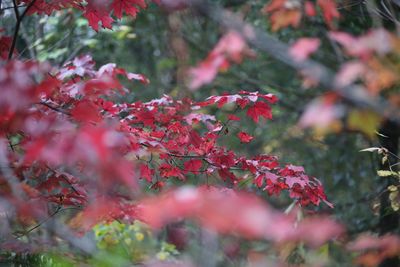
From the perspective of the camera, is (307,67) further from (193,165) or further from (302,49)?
(193,165)

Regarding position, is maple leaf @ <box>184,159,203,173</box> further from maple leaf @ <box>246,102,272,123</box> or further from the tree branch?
the tree branch

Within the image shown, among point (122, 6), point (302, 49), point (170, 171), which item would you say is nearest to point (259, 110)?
point (170, 171)

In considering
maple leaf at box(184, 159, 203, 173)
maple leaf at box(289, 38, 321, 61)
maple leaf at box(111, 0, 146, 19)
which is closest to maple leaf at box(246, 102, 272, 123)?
maple leaf at box(184, 159, 203, 173)

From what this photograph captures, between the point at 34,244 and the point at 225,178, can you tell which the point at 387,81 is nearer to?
the point at 225,178

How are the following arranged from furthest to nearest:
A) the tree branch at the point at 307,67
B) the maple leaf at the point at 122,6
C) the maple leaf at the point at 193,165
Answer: the maple leaf at the point at 193,165 → the maple leaf at the point at 122,6 → the tree branch at the point at 307,67

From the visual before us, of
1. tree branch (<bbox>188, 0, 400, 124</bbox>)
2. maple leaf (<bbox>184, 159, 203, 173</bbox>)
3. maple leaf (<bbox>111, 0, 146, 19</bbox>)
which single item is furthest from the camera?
maple leaf (<bbox>184, 159, 203, 173</bbox>)

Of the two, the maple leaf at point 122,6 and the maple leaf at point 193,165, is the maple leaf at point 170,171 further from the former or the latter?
the maple leaf at point 122,6

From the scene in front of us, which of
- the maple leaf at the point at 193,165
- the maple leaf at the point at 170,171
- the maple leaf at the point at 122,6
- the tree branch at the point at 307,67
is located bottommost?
the maple leaf at the point at 170,171

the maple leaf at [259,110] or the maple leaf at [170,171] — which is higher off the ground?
the maple leaf at [259,110]

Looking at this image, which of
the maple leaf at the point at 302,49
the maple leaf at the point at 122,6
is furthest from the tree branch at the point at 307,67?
the maple leaf at the point at 122,6

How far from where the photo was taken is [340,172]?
19.9ft

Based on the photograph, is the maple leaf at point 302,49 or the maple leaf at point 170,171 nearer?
the maple leaf at point 302,49

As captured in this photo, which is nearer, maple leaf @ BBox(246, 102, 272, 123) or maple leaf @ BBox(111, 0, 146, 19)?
maple leaf @ BBox(111, 0, 146, 19)

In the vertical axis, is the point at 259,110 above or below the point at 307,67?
below
